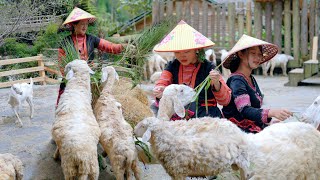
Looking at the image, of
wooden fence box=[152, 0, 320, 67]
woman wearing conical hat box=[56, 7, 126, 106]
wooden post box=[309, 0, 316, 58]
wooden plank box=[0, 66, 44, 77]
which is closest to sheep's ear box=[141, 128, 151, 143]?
woman wearing conical hat box=[56, 7, 126, 106]

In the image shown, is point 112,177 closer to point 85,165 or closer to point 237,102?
point 85,165

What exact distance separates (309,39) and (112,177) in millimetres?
9771

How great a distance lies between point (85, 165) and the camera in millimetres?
3479

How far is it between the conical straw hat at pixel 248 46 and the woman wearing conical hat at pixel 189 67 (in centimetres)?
19

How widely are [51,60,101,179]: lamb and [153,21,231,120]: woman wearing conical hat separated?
71 cm

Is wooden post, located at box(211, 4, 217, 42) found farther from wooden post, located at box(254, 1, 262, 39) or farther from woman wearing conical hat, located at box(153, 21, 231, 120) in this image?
woman wearing conical hat, located at box(153, 21, 231, 120)

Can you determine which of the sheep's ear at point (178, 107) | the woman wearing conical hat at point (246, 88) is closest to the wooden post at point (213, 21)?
the woman wearing conical hat at point (246, 88)

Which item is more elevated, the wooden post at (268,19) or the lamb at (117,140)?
the wooden post at (268,19)

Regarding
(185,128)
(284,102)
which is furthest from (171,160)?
(284,102)

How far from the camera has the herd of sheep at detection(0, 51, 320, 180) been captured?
10.1 feet

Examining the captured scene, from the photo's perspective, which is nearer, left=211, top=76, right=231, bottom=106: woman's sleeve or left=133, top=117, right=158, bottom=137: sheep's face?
left=133, top=117, right=158, bottom=137: sheep's face

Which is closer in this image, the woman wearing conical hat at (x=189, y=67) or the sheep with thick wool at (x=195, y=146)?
the sheep with thick wool at (x=195, y=146)

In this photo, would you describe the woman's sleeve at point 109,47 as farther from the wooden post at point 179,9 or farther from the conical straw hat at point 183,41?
the wooden post at point 179,9

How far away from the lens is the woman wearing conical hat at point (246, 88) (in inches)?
158
